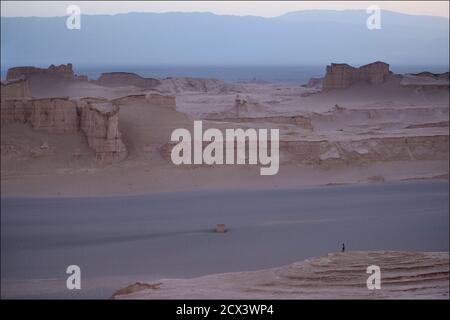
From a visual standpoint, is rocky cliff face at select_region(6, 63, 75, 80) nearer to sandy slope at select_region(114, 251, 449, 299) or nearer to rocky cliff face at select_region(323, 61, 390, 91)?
rocky cliff face at select_region(323, 61, 390, 91)

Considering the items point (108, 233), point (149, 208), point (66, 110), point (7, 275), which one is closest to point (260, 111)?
point (66, 110)

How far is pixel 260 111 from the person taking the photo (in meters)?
31.5

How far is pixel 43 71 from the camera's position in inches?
1241

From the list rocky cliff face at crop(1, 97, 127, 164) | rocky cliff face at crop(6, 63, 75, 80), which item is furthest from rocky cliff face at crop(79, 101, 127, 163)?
rocky cliff face at crop(6, 63, 75, 80)

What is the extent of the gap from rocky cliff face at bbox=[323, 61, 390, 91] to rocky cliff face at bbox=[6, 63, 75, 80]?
13.1 m

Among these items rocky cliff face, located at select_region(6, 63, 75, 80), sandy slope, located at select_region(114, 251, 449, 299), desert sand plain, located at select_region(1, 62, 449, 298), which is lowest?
sandy slope, located at select_region(114, 251, 449, 299)

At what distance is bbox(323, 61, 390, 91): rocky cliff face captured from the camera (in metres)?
38.2

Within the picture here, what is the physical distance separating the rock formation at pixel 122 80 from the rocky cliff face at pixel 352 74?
31.9 ft

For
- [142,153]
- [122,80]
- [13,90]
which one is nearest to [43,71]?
[122,80]

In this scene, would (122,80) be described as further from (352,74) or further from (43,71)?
(352,74)

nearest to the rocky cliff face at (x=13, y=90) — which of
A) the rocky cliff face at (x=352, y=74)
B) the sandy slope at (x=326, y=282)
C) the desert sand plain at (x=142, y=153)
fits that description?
the desert sand plain at (x=142, y=153)

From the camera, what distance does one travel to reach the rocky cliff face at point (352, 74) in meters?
38.2
